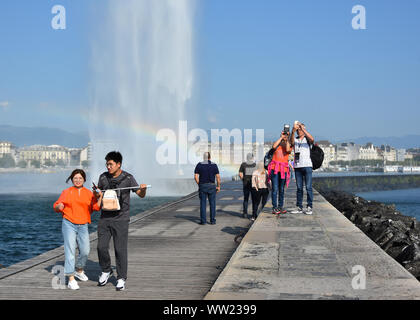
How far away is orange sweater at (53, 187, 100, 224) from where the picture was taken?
23.1ft

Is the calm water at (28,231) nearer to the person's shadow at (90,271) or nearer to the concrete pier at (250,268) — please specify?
the concrete pier at (250,268)

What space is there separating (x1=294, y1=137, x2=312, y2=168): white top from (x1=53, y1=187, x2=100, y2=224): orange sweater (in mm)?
5728

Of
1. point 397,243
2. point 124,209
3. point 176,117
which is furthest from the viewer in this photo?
point 176,117

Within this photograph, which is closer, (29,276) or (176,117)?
(29,276)

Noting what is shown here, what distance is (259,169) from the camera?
13930 millimetres

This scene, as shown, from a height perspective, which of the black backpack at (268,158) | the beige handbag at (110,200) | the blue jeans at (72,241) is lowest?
the blue jeans at (72,241)

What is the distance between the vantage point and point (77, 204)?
7.05 metres

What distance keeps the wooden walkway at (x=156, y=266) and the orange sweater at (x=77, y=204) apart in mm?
863

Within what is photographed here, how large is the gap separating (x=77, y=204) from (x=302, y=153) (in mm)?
5925

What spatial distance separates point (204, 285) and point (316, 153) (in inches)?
216

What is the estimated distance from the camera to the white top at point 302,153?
11734mm

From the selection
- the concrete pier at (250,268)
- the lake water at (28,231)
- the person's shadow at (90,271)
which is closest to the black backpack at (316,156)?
the concrete pier at (250,268)
